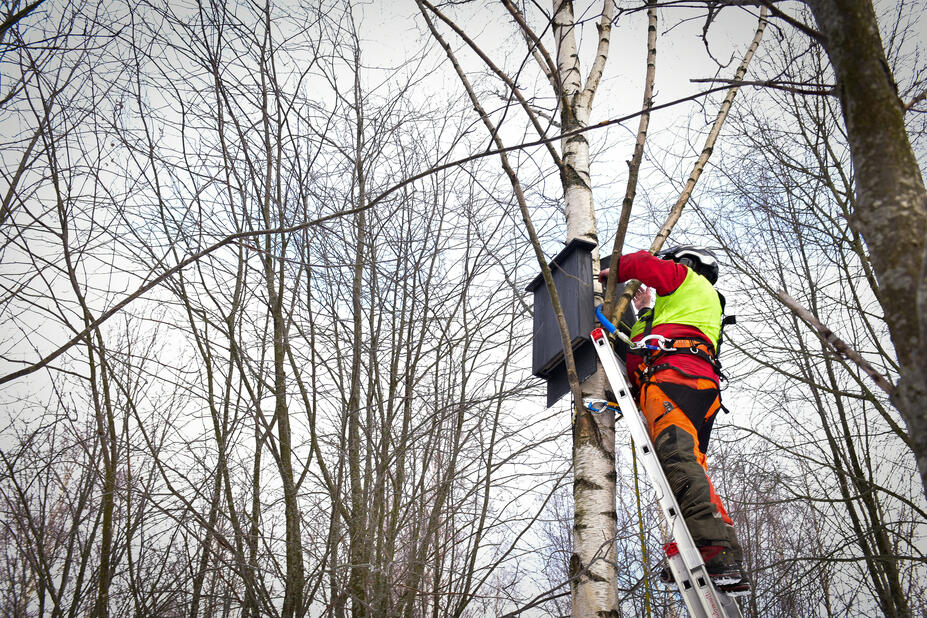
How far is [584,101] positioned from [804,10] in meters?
3.70

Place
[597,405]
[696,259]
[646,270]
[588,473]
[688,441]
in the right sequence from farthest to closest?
[696,259], [646,270], [688,441], [597,405], [588,473]

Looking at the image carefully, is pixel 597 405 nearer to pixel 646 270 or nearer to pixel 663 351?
pixel 663 351

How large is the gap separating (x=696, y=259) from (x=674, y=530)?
1920 mm

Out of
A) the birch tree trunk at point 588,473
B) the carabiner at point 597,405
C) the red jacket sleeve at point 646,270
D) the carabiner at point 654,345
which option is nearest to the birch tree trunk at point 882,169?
the birch tree trunk at point 588,473

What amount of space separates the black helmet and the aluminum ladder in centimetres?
118

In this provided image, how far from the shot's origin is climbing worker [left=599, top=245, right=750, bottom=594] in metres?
2.64

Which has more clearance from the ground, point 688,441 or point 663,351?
point 663,351

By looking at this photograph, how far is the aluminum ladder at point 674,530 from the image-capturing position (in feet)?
8.00

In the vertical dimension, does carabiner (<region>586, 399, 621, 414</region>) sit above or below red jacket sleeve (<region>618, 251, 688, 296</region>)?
below

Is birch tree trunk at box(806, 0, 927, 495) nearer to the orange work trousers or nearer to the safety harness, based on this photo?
the orange work trousers

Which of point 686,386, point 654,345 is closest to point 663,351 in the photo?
point 654,345

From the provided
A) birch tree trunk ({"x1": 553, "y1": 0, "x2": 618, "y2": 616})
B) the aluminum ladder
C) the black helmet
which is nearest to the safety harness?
the aluminum ladder

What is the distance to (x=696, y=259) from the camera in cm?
382

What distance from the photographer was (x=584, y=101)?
365 centimetres
